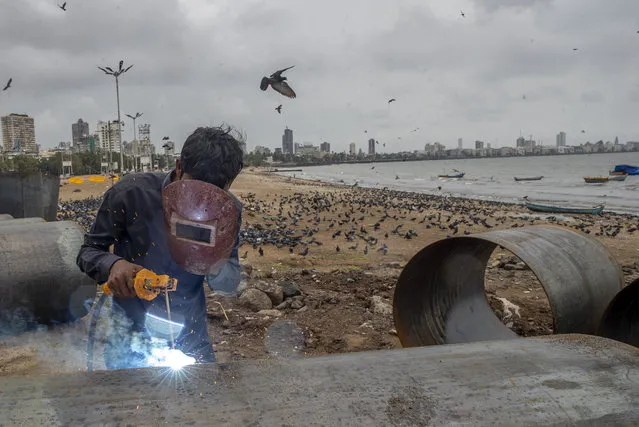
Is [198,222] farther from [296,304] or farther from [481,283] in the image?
[296,304]

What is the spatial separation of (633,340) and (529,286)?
438cm

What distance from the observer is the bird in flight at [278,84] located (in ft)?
20.9

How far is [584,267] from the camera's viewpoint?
15.1 ft

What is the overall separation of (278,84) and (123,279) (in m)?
4.72

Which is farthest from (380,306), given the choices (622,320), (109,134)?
(109,134)

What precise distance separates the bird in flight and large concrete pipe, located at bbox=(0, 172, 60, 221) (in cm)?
862

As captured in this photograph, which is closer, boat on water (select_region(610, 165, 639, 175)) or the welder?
the welder

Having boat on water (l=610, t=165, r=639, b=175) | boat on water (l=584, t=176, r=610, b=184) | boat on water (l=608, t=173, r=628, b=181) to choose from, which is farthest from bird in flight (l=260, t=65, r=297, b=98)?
boat on water (l=610, t=165, r=639, b=175)

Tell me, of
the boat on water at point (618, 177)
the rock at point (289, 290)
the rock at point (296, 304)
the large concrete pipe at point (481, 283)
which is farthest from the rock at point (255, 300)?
the boat on water at point (618, 177)

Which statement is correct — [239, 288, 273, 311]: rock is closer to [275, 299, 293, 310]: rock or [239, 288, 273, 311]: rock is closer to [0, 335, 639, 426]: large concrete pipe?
[275, 299, 293, 310]: rock

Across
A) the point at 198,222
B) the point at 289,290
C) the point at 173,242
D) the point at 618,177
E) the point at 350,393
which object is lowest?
the point at 289,290

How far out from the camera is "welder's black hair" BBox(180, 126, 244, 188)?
2.49 m

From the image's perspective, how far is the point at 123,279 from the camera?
240cm

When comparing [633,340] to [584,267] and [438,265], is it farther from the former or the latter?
[438,265]
